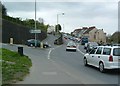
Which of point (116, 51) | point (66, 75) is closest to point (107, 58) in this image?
point (116, 51)

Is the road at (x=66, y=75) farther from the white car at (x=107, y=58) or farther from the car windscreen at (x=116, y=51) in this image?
the car windscreen at (x=116, y=51)

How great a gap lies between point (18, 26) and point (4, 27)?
10.1 m

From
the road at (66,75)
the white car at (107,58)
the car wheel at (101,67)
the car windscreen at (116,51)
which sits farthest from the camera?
the car wheel at (101,67)

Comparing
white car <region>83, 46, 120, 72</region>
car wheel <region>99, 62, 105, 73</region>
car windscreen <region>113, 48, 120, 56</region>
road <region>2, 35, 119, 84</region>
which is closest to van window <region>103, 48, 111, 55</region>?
white car <region>83, 46, 120, 72</region>

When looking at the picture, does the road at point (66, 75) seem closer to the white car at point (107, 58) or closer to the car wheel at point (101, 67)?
the car wheel at point (101, 67)

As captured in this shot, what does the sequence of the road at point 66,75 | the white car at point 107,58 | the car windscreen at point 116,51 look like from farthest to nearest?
the car windscreen at point 116,51 → the white car at point 107,58 → the road at point 66,75

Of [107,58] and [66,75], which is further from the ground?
[107,58]

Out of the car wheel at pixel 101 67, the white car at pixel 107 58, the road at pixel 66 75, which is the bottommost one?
the road at pixel 66 75

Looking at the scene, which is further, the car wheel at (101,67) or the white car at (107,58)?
the car wheel at (101,67)

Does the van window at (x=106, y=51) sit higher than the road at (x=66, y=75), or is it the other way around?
the van window at (x=106, y=51)

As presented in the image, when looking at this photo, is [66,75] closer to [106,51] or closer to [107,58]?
[107,58]

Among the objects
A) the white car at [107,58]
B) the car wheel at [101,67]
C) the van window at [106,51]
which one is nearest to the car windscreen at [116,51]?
the white car at [107,58]

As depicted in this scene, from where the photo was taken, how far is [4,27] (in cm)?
5238

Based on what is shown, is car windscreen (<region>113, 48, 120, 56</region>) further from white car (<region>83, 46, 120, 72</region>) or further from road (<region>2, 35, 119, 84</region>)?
road (<region>2, 35, 119, 84</region>)
